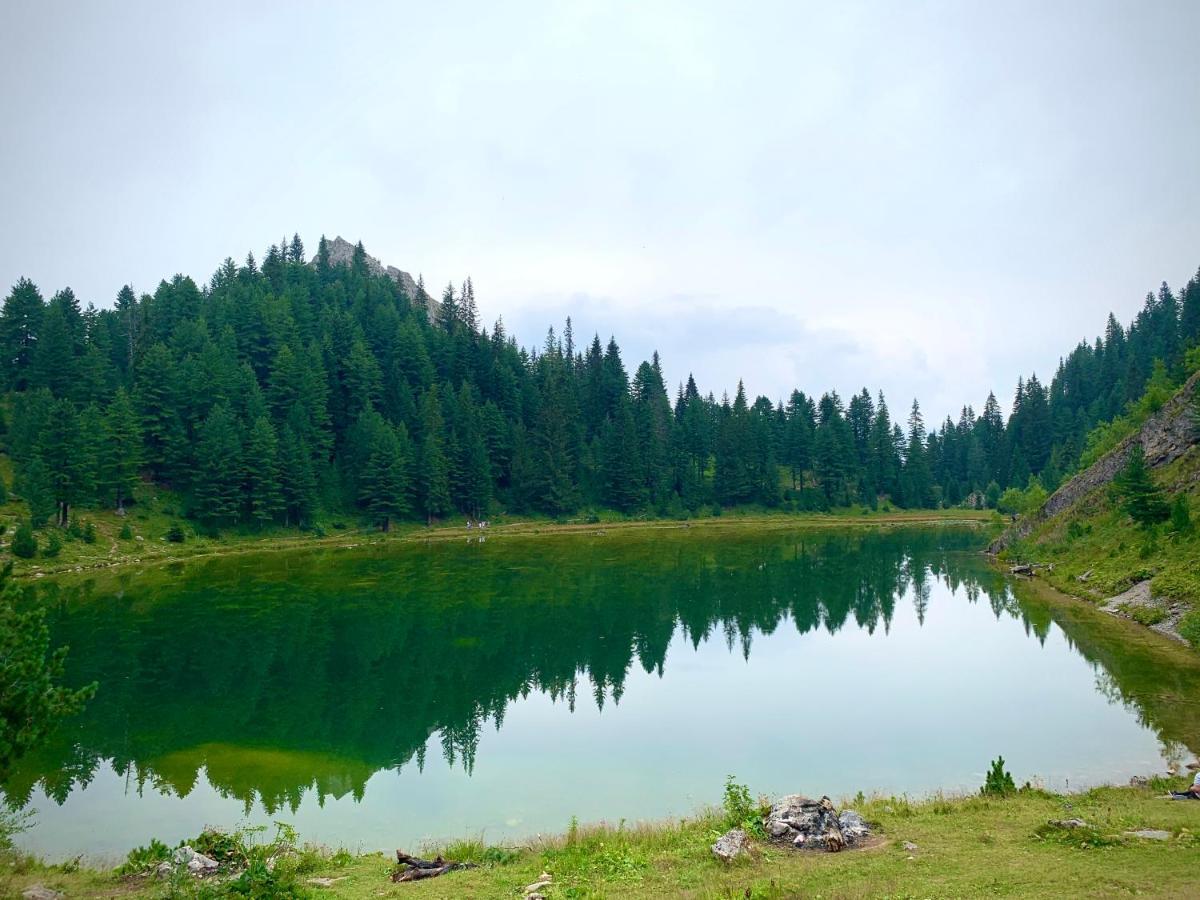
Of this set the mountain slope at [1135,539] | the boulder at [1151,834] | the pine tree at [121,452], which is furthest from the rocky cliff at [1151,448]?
the pine tree at [121,452]

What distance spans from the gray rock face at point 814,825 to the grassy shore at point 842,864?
0.33 m

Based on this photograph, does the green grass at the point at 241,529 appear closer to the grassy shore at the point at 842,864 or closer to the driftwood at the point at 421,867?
the grassy shore at the point at 842,864

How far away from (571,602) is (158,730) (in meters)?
25.0

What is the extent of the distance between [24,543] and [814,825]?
56.1m

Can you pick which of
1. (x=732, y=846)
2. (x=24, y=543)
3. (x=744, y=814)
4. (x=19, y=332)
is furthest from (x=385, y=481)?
(x=732, y=846)

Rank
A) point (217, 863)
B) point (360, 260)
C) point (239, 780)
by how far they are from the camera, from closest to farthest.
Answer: point (217, 863), point (239, 780), point (360, 260)

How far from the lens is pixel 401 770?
2034 centimetres

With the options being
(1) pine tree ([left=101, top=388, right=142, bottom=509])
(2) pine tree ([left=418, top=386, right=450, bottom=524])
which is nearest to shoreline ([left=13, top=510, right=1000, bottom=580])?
(2) pine tree ([left=418, top=386, right=450, bottom=524])

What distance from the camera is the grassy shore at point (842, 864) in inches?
398

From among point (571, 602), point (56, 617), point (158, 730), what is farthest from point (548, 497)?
point (158, 730)

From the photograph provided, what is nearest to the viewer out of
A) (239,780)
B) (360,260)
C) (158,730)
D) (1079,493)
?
(239,780)

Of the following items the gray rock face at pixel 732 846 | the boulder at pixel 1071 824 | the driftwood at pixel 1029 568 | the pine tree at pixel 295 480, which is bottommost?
the gray rock face at pixel 732 846

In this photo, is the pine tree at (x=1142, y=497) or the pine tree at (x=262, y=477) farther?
the pine tree at (x=262, y=477)

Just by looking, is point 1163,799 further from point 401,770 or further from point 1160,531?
point 1160,531
